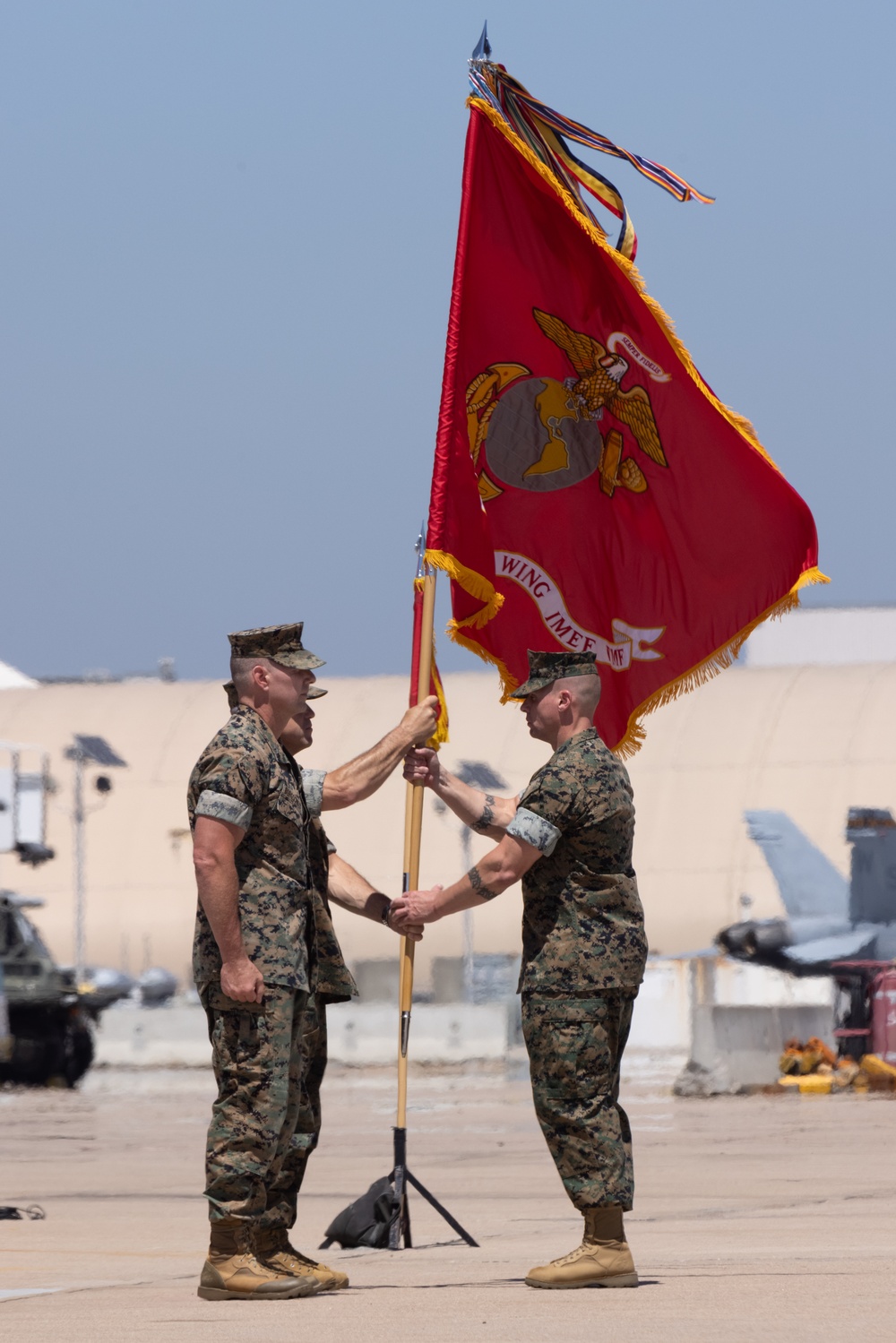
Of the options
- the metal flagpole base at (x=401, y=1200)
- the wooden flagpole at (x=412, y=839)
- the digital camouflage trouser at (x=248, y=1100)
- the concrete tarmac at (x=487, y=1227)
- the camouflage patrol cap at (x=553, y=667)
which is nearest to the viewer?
the concrete tarmac at (x=487, y=1227)

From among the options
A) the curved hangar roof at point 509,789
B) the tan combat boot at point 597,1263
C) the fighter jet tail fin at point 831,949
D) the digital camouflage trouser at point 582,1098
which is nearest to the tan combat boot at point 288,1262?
the tan combat boot at point 597,1263

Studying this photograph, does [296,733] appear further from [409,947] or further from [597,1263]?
[597,1263]

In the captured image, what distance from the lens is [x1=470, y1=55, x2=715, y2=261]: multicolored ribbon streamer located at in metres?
10.0

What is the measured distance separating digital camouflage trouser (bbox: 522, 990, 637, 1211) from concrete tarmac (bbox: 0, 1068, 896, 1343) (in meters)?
0.39

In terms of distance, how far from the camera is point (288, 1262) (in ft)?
24.8

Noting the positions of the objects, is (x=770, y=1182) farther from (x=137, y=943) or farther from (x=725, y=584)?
(x=137, y=943)

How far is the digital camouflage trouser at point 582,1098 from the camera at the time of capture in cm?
756

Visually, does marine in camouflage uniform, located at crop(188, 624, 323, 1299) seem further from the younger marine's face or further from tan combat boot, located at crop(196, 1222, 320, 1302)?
the younger marine's face

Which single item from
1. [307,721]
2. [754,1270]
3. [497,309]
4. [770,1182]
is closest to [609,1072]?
[754,1270]

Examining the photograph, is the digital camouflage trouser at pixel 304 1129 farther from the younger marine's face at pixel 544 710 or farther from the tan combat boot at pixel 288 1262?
the younger marine's face at pixel 544 710

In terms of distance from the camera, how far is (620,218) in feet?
34.2

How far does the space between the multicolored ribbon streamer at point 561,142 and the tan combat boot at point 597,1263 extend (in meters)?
4.71

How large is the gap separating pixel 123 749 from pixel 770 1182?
42391 millimetres

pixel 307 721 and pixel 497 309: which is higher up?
pixel 497 309
